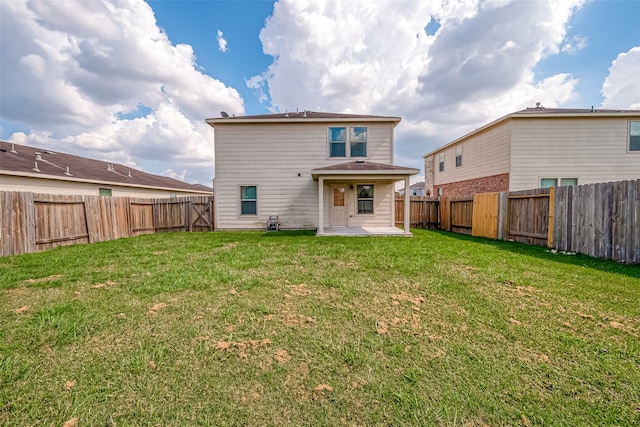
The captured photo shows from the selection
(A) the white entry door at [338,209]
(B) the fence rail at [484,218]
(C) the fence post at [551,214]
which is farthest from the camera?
(A) the white entry door at [338,209]

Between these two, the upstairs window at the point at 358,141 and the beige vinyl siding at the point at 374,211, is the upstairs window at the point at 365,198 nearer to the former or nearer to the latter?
the beige vinyl siding at the point at 374,211

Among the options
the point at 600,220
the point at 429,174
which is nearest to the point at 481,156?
the point at 429,174

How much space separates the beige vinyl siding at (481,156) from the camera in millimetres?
12883

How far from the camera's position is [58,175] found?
13.0 metres

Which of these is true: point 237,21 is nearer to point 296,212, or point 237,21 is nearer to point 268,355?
point 296,212

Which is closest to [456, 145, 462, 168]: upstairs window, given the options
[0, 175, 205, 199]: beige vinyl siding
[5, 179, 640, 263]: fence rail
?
[5, 179, 640, 263]: fence rail

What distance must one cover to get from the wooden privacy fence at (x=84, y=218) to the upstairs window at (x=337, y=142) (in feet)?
21.0

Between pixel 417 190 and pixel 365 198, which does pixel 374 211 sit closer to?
pixel 365 198

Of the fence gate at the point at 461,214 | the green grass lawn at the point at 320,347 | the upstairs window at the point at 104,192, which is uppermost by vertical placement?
the upstairs window at the point at 104,192

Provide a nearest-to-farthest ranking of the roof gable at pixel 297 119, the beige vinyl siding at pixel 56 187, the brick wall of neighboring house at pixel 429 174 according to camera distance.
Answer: the beige vinyl siding at pixel 56 187 → the roof gable at pixel 297 119 → the brick wall of neighboring house at pixel 429 174

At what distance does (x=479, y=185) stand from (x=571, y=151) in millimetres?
A: 4029

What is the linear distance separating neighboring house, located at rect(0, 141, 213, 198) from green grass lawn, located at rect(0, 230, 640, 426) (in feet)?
33.8

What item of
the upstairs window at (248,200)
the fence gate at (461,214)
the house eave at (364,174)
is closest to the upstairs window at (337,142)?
the house eave at (364,174)

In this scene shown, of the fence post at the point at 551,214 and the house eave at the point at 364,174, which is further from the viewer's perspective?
the house eave at the point at 364,174
